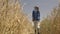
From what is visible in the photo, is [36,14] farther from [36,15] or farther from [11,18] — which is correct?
[11,18]

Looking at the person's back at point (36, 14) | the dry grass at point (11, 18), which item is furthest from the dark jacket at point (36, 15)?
the dry grass at point (11, 18)

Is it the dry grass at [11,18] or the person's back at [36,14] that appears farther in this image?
the person's back at [36,14]

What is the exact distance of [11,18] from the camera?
233 inches

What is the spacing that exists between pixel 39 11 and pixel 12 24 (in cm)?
298

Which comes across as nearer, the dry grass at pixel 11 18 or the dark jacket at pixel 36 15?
the dry grass at pixel 11 18

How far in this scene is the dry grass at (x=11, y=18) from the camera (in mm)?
5617

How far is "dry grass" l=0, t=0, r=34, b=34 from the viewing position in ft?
18.4

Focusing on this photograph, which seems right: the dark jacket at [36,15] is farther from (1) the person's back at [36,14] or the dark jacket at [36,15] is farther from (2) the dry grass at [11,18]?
(2) the dry grass at [11,18]

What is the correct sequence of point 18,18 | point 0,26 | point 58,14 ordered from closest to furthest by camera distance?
1. point 0,26
2. point 18,18
3. point 58,14

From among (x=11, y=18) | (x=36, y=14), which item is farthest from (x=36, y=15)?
(x=11, y=18)

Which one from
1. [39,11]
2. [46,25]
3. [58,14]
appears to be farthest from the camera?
[46,25]

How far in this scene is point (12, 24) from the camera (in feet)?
19.1

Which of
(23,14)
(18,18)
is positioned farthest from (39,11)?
(18,18)

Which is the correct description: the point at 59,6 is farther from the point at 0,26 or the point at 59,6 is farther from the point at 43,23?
the point at 0,26
